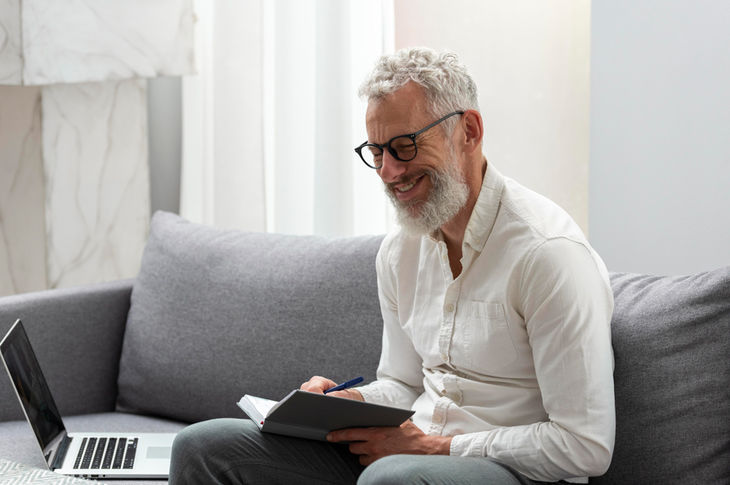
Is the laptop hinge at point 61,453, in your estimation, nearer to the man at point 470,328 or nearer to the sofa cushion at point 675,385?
the man at point 470,328

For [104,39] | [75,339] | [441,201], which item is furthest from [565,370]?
[104,39]

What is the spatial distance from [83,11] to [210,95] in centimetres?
45

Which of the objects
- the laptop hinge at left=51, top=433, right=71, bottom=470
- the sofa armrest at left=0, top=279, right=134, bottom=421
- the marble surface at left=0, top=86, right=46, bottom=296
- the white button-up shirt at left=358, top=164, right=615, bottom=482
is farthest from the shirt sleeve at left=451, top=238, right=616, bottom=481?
the marble surface at left=0, top=86, right=46, bottom=296

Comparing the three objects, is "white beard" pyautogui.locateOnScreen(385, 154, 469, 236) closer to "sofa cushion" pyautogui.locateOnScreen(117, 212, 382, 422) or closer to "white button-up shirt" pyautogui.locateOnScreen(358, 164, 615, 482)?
"white button-up shirt" pyautogui.locateOnScreen(358, 164, 615, 482)

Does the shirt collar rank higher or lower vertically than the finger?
higher

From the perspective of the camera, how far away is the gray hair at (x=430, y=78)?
155cm

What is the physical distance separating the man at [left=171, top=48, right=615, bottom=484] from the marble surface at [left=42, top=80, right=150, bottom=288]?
1513 millimetres

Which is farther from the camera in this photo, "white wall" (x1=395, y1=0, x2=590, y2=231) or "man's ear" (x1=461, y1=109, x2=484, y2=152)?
"white wall" (x1=395, y1=0, x2=590, y2=231)

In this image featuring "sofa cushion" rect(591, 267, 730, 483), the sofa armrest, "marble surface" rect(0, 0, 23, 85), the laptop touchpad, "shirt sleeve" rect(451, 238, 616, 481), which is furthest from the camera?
"marble surface" rect(0, 0, 23, 85)

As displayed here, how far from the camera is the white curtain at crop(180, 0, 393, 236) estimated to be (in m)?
2.55

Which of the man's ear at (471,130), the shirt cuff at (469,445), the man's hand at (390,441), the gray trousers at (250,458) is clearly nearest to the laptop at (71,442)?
the gray trousers at (250,458)

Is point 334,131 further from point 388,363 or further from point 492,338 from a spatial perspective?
point 492,338

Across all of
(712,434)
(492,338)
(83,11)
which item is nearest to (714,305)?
(712,434)

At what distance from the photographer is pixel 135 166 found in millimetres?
2961
